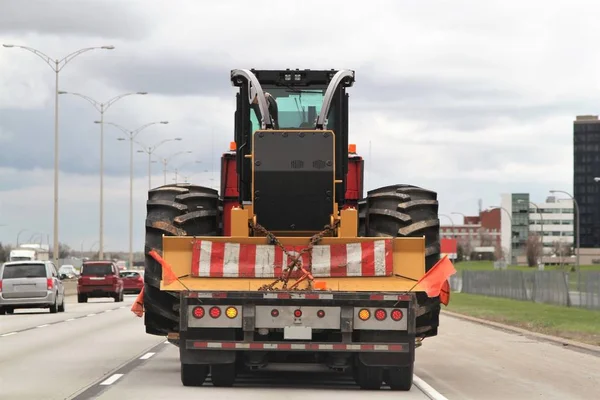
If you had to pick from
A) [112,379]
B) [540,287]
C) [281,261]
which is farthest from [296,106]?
[540,287]

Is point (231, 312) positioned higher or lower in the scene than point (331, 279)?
lower

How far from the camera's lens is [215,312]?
46.3 ft

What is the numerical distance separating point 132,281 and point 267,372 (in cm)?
5120

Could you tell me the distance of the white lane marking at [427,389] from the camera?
14368 millimetres

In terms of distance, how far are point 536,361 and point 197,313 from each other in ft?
29.0

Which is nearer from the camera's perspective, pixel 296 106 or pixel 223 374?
pixel 223 374

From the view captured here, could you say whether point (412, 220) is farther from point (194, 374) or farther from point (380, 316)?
point (194, 374)

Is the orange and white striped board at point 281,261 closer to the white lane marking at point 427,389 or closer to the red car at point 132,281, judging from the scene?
the white lane marking at point 427,389

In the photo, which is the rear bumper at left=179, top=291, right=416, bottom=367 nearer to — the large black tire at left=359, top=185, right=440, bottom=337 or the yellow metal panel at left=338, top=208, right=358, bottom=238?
the large black tire at left=359, top=185, right=440, bottom=337

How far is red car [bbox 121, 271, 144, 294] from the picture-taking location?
6775cm

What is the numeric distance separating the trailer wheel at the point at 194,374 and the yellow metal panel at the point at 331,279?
1.16 metres

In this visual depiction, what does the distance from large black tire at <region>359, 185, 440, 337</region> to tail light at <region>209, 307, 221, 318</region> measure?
7.87ft

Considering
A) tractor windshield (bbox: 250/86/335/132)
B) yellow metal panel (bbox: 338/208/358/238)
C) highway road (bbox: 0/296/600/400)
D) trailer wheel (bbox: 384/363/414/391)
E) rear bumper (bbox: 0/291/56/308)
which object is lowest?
rear bumper (bbox: 0/291/56/308)

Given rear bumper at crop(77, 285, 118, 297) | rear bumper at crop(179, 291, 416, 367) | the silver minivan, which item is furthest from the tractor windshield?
rear bumper at crop(77, 285, 118, 297)
